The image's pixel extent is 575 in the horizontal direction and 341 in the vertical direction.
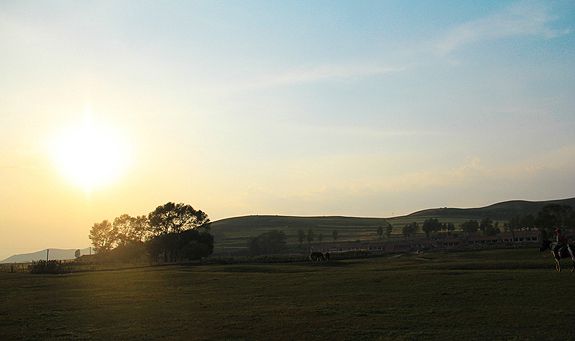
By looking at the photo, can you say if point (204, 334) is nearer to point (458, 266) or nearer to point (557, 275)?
point (557, 275)

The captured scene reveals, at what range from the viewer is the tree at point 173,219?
141 meters

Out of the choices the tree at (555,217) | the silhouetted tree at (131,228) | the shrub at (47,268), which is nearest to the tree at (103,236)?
the silhouetted tree at (131,228)

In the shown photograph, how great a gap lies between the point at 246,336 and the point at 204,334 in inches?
83.2

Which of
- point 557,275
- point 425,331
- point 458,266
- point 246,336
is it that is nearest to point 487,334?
point 425,331

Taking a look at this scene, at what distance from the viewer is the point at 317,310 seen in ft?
99.1

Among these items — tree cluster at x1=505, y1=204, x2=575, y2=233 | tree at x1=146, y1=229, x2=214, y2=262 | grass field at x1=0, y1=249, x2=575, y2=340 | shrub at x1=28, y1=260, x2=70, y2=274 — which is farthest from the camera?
tree cluster at x1=505, y1=204, x2=575, y2=233

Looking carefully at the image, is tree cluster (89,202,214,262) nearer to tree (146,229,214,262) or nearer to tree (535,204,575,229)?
tree (146,229,214,262)

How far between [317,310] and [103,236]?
16213cm

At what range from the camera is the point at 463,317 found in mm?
26656

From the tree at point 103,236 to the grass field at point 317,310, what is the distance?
131223 mm

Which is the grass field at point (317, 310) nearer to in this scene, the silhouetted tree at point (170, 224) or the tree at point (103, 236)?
the silhouetted tree at point (170, 224)

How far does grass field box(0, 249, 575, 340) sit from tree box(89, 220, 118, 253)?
131 meters

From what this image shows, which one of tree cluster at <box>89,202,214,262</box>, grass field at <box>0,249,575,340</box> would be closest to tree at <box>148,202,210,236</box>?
tree cluster at <box>89,202,214,262</box>

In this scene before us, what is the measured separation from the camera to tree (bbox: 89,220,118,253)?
176 m
